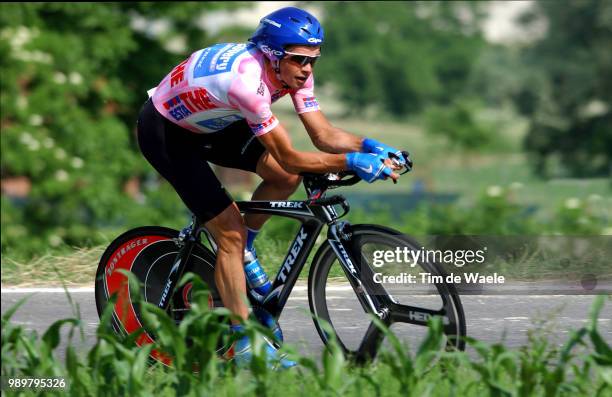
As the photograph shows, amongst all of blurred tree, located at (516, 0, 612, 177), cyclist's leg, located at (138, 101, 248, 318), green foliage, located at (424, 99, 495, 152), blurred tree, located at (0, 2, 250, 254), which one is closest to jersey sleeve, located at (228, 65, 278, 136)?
cyclist's leg, located at (138, 101, 248, 318)

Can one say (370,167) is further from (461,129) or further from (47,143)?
(461,129)

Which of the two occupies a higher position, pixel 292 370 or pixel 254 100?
pixel 254 100

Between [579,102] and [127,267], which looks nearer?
[127,267]

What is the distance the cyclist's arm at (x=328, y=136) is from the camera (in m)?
5.64

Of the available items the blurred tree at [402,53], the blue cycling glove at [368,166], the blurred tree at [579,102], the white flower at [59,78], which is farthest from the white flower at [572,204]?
the blurred tree at [402,53]

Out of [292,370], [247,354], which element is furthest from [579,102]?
[292,370]

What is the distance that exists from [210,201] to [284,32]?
0.93 m

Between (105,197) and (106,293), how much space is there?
15.0 metres

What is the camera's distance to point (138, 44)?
77.3 feet

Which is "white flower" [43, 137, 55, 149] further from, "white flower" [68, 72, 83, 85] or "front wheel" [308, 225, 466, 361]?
"front wheel" [308, 225, 466, 361]

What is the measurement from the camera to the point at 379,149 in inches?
Answer: 211

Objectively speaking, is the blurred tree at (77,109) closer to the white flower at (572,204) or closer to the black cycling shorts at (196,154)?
the white flower at (572,204)

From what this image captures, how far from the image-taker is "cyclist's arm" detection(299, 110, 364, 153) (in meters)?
5.64

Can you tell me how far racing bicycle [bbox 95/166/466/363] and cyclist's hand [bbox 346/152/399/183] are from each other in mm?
249
